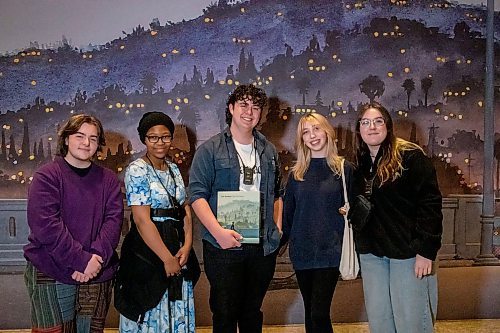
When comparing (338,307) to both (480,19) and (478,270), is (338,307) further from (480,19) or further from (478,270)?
(480,19)

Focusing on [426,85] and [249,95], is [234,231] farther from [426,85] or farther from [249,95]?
[426,85]

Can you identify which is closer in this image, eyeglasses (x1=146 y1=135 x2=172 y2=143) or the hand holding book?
the hand holding book

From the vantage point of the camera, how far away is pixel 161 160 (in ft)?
9.65

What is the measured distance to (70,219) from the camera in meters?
2.65

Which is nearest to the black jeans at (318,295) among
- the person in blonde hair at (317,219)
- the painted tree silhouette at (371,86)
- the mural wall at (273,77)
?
the person in blonde hair at (317,219)

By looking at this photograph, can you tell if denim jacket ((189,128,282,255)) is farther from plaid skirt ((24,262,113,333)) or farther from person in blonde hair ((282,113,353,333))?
plaid skirt ((24,262,113,333))

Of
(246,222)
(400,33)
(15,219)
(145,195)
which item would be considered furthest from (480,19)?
(15,219)

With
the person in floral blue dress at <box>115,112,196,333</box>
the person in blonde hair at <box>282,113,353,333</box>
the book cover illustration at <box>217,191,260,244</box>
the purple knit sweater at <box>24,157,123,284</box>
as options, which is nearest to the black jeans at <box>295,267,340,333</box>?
the person in blonde hair at <box>282,113,353,333</box>

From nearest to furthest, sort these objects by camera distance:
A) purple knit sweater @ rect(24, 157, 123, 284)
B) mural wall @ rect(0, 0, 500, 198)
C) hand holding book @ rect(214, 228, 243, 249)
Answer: purple knit sweater @ rect(24, 157, 123, 284) < hand holding book @ rect(214, 228, 243, 249) < mural wall @ rect(0, 0, 500, 198)

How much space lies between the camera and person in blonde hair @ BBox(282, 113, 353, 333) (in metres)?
2.89

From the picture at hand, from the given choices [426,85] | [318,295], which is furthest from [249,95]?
[426,85]

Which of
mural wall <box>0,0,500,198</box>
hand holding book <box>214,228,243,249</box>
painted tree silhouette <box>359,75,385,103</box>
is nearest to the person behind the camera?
hand holding book <box>214,228,243,249</box>

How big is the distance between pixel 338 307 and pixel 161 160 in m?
2.15

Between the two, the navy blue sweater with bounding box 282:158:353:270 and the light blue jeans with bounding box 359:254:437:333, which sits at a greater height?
the navy blue sweater with bounding box 282:158:353:270
